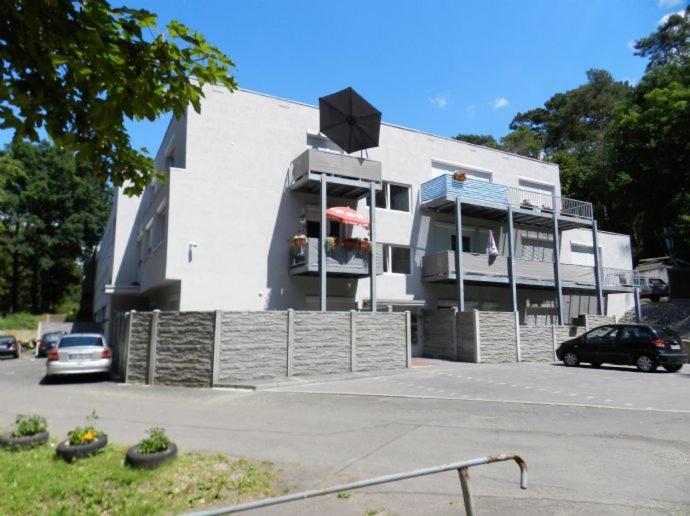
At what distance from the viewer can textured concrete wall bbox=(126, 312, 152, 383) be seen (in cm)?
1475

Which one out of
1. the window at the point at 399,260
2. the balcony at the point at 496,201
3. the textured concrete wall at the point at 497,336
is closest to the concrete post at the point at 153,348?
the window at the point at 399,260

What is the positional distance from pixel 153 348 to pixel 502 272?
15392mm

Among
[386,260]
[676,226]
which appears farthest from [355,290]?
[676,226]

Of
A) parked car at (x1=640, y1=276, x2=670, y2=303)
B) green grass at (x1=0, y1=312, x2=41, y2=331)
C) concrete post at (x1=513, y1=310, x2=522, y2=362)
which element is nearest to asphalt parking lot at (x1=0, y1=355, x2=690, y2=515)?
concrete post at (x1=513, y1=310, x2=522, y2=362)

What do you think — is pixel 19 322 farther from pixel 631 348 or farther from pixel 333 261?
pixel 631 348

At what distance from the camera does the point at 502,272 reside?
23.4 m

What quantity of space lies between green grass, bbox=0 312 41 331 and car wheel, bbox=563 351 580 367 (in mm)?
40636

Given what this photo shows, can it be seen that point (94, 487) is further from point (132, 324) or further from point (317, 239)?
point (317, 239)

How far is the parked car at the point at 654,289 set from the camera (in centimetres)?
3616

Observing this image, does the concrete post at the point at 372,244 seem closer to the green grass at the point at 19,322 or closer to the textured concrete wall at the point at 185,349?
the textured concrete wall at the point at 185,349

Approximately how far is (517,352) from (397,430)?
43.6 ft

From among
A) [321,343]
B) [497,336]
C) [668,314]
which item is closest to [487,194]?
[497,336]

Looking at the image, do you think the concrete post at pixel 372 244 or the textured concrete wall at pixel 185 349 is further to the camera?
the concrete post at pixel 372 244

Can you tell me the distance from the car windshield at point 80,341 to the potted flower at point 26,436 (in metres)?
8.60
